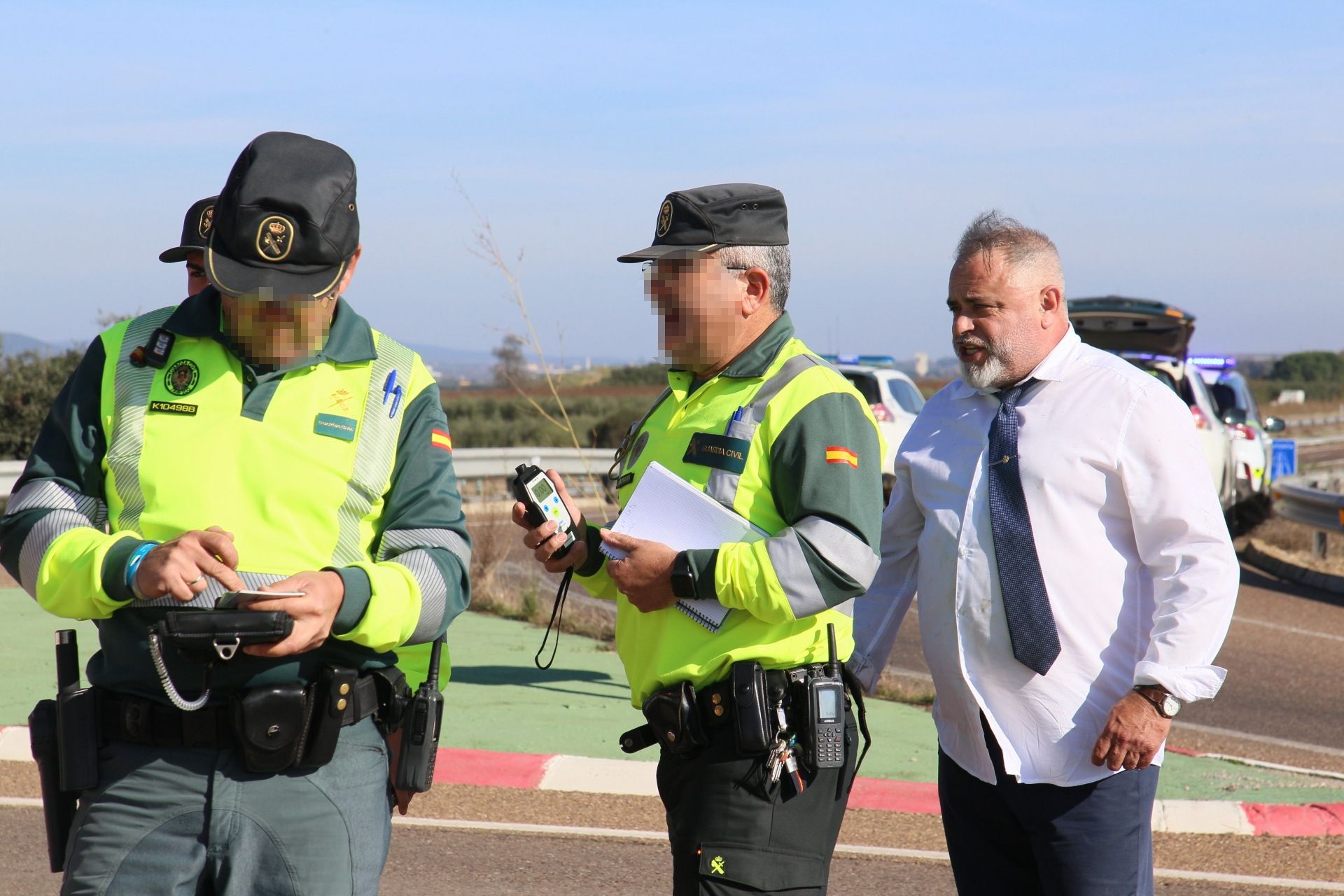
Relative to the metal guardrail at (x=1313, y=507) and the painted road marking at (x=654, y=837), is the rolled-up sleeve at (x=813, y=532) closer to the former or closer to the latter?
the painted road marking at (x=654, y=837)

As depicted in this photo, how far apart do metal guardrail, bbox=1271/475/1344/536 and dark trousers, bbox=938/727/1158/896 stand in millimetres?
12396

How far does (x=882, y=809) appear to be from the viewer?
19.4ft

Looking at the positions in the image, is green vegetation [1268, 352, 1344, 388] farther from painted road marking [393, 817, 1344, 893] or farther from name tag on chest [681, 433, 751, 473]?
name tag on chest [681, 433, 751, 473]

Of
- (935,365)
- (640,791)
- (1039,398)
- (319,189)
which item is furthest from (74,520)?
(935,365)

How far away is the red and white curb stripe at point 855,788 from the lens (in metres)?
5.70

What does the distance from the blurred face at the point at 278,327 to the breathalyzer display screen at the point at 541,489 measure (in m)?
0.84

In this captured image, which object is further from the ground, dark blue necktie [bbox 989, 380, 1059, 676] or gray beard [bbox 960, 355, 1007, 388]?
gray beard [bbox 960, 355, 1007, 388]

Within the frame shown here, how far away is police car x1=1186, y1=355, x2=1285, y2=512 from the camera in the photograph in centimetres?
1773

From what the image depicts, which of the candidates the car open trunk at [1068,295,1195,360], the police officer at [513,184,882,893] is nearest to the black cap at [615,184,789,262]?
the police officer at [513,184,882,893]

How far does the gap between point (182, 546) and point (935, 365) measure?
129 m

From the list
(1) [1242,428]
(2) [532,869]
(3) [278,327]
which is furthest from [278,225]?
(1) [1242,428]

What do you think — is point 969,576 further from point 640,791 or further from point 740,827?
point 640,791

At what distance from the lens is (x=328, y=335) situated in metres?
2.61

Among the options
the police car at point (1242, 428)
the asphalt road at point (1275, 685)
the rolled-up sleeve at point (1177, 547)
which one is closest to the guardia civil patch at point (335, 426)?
the rolled-up sleeve at point (1177, 547)
